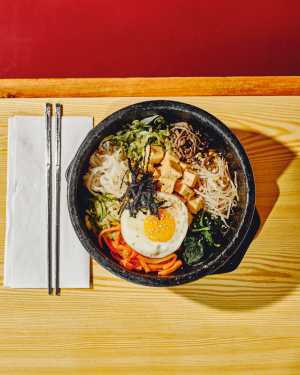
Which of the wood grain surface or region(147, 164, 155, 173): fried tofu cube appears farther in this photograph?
the wood grain surface

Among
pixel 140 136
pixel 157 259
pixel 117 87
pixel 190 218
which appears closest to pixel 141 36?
pixel 117 87

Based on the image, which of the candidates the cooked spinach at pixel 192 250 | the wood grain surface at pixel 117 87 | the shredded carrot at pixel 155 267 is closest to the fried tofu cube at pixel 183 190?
the cooked spinach at pixel 192 250

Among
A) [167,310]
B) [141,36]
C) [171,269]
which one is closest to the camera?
[171,269]

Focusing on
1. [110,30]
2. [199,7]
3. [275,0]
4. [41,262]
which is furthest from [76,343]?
[275,0]

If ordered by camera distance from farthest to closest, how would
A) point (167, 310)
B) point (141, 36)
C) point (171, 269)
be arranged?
point (141, 36) < point (167, 310) < point (171, 269)

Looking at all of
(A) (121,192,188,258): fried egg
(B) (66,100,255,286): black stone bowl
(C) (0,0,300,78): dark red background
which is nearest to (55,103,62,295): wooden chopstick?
(B) (66,100,255,286): black stone bowl

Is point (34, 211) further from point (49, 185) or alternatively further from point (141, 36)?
point (141, 36)

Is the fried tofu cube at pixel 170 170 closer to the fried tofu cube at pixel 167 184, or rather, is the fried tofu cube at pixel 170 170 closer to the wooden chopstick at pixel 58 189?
the fried tofu cube at pixel 167 184

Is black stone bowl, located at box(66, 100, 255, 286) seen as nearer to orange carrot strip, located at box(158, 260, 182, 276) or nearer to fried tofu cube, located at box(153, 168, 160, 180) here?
orange carrot strip, located at box(158, 260, 182, 276)
